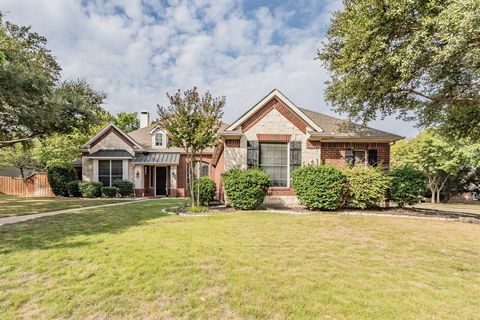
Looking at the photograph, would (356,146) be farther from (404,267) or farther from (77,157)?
(77,157)

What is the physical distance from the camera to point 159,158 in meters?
25.7

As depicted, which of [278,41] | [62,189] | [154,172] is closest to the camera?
[278,41]

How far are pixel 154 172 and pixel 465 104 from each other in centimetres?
2293

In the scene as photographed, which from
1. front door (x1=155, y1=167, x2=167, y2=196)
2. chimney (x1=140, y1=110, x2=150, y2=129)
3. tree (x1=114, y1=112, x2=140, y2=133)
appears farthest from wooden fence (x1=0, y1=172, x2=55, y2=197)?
tree (x1=114, y1=112, x2=140, y2=133)

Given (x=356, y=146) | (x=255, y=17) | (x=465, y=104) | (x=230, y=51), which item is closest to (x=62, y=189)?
(x=230, y=51)

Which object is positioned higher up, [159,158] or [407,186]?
[159,158]

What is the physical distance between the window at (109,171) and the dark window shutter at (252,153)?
14540mm

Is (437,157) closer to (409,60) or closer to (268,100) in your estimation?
(268,100)

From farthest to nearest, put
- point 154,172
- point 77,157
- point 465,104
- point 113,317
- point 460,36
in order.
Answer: point 77,157 → point 154,172 → point 465,104 → point 460,36 → point 113,317

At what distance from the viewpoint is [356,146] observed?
16484 millimetres

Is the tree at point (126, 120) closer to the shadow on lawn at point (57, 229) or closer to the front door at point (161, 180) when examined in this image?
the front door at point (161, 180)

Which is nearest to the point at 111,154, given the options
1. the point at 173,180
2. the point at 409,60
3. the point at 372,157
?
the point at 173,180

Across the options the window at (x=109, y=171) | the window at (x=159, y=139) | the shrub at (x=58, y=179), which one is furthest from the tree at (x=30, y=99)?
the window at (x=159, y=139)

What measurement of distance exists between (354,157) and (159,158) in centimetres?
1655
